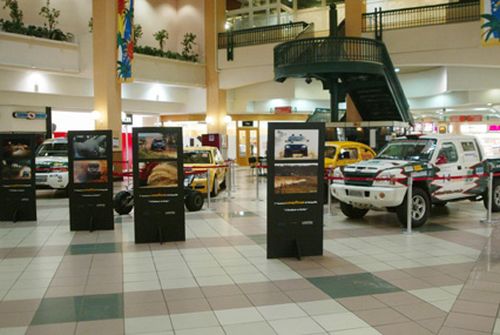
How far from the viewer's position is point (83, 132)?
9766 millimetres

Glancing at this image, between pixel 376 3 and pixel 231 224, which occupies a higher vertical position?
pixel 376 3

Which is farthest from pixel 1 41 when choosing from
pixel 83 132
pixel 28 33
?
pixel 83 132

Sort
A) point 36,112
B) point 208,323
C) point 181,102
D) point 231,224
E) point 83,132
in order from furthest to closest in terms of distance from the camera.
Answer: point 181,102 → point 36,112 → point 231,224 → point 83,132 → point 208,323

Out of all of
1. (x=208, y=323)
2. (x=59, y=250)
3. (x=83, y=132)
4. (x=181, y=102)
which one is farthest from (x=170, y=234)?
(x=181, y=102)

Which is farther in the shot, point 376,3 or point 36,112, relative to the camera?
point 376,3

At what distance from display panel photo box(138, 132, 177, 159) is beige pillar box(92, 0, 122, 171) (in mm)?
13863

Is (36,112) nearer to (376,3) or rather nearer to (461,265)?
(376,3)

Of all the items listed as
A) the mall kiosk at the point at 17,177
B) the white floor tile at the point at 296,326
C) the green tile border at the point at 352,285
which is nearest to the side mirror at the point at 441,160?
the green tile border at the point at 352,285

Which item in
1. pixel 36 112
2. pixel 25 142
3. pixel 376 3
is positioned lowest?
pixel 25 142

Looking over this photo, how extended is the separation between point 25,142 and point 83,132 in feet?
7.16

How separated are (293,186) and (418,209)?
387 centimetres

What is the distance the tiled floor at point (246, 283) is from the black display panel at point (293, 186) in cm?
35

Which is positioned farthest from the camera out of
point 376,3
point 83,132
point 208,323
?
point 376,3

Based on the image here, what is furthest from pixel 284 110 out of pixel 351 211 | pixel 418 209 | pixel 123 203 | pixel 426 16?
pixel 418 209
